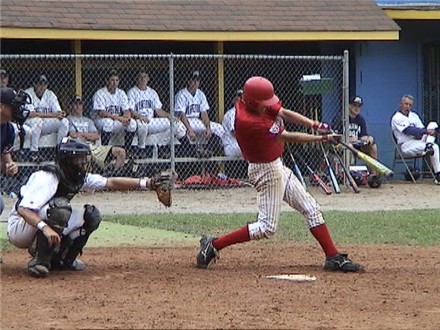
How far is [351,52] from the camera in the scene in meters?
20.4

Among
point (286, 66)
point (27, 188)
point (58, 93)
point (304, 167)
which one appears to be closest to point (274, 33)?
point (286, 66)

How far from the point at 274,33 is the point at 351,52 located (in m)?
2.02

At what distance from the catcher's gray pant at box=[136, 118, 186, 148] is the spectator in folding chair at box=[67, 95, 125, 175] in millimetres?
447

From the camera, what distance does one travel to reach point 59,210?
28.7ft

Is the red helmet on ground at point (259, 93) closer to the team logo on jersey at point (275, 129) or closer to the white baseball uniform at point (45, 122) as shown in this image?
the team logo on jersey at point (275, 129)

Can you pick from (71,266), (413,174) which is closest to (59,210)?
(71,266)

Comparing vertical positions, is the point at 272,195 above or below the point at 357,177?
above

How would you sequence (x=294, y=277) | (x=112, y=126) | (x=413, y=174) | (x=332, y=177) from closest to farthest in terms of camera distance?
(x=294, y=277) → (x=112, y=126) → (x=332, y=177) → (x=413, y=174)

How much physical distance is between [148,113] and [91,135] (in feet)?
3.90

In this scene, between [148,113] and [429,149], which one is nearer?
[148,113]

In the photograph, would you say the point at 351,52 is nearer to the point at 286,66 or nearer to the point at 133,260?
the point at 286,66

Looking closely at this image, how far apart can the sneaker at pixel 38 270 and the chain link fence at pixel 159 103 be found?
7.31m

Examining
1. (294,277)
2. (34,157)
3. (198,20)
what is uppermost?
(198,20)

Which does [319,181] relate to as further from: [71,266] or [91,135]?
[71,266]
